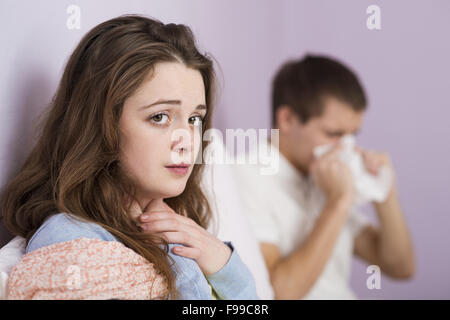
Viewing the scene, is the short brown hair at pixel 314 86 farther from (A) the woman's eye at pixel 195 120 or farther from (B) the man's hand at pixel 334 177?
(A) the woman's eye at pixel 195 120

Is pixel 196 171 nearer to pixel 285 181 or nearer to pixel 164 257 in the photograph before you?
pixel 164 257

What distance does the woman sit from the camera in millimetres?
570

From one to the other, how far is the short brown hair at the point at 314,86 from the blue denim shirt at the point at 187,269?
2.33 feet

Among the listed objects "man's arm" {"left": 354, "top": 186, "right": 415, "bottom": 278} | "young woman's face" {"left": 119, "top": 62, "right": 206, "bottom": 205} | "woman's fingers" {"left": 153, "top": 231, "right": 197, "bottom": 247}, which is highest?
"young woman's face" {"left": 119, "top": 62, "right": 206, "bottom": 205}

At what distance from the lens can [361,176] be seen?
1342 mm

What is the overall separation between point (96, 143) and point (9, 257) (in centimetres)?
17

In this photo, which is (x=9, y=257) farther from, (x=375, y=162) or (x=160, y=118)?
(x=375, y=162)

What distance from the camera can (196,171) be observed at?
78cm

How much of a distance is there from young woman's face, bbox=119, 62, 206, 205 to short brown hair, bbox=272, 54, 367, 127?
0.76 meters

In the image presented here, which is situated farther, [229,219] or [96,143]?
[229,219]

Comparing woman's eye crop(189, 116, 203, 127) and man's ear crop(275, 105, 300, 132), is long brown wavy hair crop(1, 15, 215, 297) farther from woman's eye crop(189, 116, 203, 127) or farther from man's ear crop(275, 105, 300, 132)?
man's ear crop(275, 105, 300, 132)

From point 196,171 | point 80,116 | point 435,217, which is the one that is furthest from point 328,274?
point 80,116

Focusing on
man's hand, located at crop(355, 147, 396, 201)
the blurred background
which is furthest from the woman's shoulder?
man's hand, located at crop(355, 147, 396, 201)

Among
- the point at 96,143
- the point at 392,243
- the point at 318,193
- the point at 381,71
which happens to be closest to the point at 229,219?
the point at 96,143
